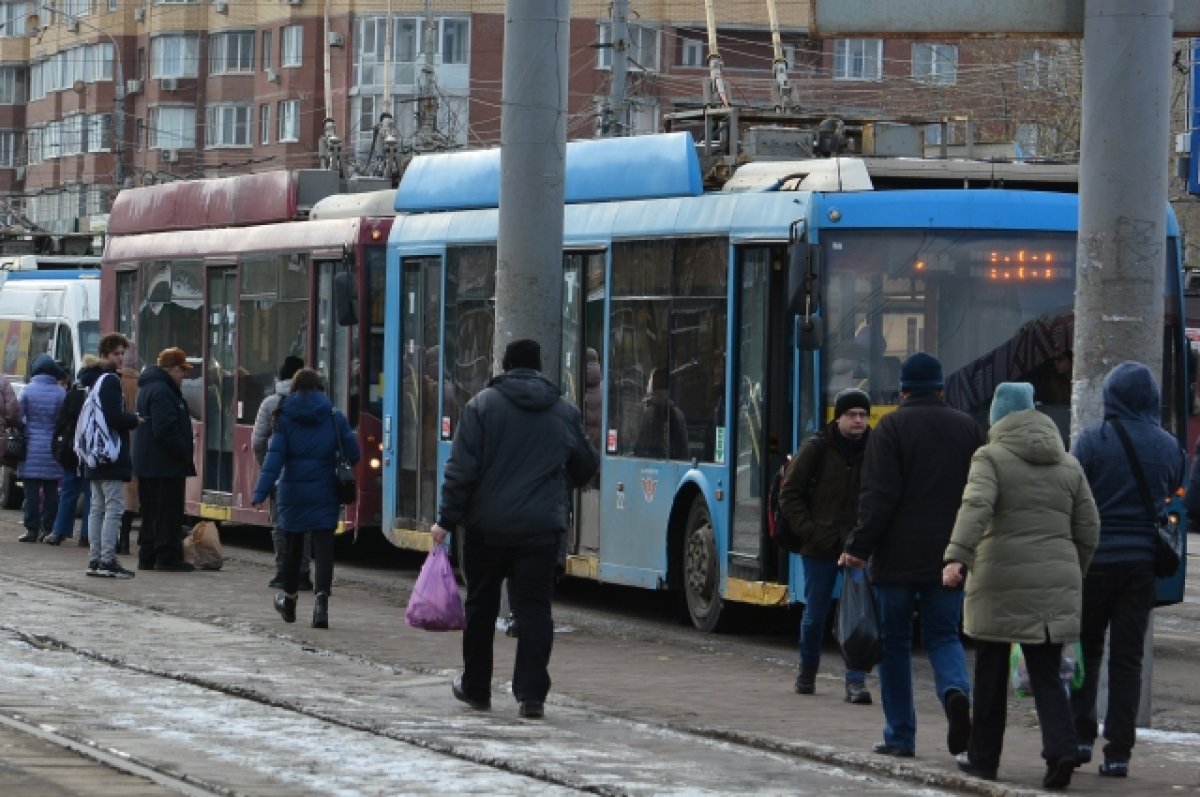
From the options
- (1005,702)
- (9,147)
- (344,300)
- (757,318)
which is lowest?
(1005,702)

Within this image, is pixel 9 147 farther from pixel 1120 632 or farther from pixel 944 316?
pixel 1120 632

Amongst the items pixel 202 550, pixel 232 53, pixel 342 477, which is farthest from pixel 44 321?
pixel 232 53

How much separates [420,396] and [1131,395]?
36.7 feet

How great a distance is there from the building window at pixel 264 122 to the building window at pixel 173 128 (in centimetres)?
342

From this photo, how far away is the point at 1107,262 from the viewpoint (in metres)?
12.2

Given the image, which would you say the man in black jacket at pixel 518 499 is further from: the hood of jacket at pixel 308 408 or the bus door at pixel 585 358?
the bus door at pixel 585 358

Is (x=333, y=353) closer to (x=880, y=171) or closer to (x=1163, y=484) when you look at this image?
(x=880, y=171)

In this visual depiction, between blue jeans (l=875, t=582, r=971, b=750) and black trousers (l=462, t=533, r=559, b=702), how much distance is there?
1788 millimetres

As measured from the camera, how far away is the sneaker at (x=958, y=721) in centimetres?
1064

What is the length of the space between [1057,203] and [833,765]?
649 cm

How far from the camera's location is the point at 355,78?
7381cm

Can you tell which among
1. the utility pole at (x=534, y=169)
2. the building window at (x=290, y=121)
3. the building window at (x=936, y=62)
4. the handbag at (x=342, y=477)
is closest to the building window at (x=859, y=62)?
the building window at (x=936, y=62)

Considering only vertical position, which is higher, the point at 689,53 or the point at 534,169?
the point at 689,53

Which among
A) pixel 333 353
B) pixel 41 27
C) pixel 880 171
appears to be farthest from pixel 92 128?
pixel 880 171
